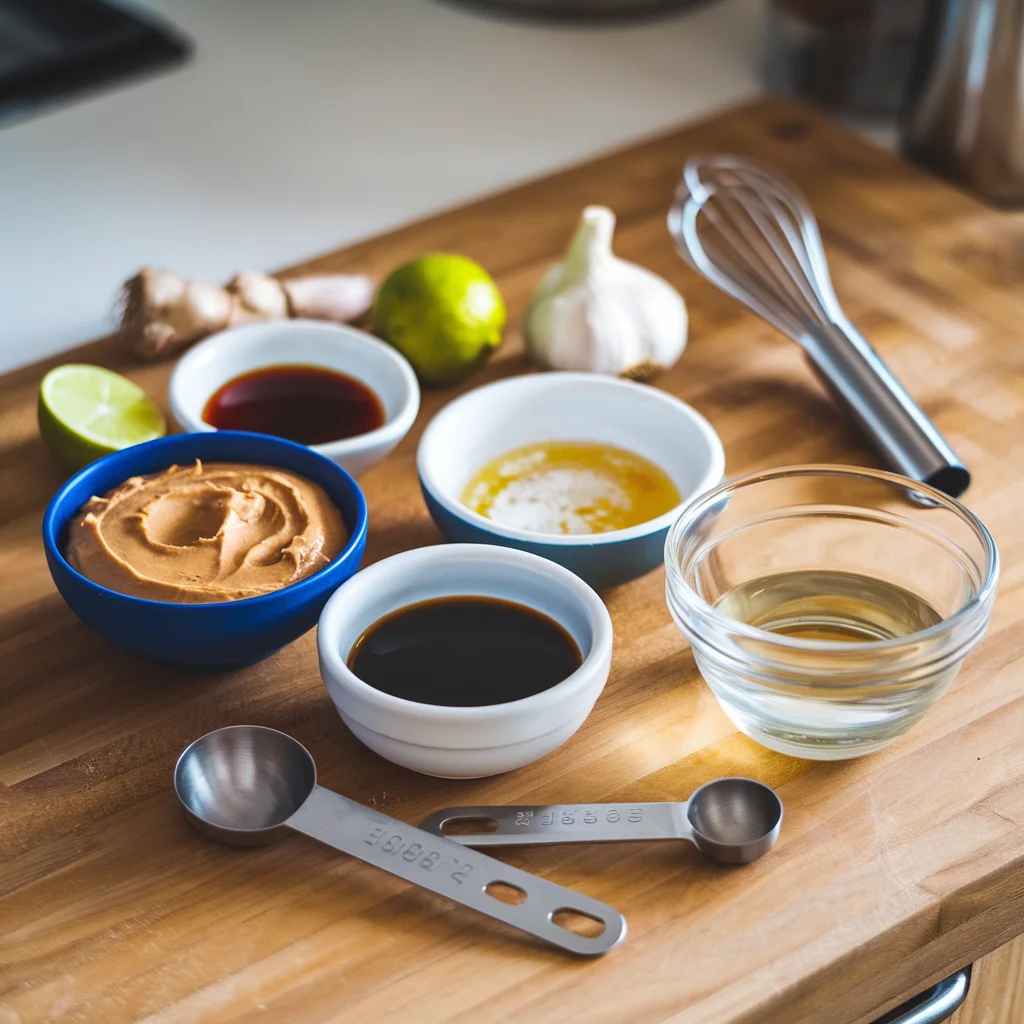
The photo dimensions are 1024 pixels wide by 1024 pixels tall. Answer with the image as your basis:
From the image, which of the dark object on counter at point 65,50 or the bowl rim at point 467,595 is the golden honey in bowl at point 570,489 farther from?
the dark object on counter at point 65,50

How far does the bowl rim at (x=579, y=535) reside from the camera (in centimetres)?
96

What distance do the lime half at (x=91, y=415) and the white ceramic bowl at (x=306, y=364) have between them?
5 cm

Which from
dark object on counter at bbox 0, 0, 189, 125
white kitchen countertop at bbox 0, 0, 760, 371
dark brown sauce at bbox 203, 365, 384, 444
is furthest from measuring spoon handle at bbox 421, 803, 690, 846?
dark object on counter at bbox 0, 0, 189, 125

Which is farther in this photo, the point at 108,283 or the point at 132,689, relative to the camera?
the point at 108,283

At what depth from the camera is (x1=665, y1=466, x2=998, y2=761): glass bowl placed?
0.82 metres

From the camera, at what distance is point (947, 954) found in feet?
2.70

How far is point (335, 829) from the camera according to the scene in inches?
32.0

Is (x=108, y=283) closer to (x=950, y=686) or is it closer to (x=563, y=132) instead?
(x=563, y=132)

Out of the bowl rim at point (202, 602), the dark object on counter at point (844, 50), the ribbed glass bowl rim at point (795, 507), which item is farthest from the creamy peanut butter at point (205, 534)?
the dark object on counter at point (844, 50)

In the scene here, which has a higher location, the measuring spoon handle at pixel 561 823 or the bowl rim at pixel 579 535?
the bowl rim at pixel 579 535

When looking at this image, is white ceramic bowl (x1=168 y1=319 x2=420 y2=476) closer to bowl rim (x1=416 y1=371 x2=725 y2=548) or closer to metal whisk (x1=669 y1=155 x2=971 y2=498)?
bowl rim (x1=416 y1=371 x2=725 y2=548)

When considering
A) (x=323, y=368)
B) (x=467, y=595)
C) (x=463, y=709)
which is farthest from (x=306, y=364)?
(x=463, y=709)

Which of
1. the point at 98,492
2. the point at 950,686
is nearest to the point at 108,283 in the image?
the point at 98,492

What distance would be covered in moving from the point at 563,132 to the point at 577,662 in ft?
3.46
